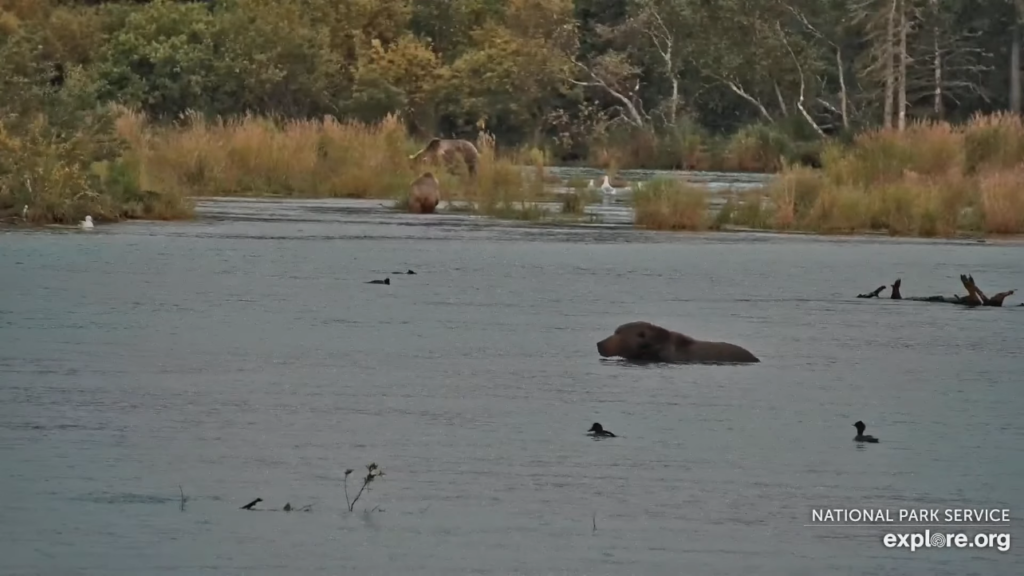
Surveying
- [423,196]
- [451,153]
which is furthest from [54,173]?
[451,153]

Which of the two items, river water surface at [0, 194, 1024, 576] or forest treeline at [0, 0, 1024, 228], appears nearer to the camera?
river water surface at [0, 194, 1024, 576]

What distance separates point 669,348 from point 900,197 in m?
15.6

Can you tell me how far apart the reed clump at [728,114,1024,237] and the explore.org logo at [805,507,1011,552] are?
19065 millimetres

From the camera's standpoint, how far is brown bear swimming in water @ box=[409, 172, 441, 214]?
30.8 metres

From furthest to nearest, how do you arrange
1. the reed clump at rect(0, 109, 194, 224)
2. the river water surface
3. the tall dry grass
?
the tall dry grass < the reed clump at rect(0, 109, 194, 224) < the river water surface

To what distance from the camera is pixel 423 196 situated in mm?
30766

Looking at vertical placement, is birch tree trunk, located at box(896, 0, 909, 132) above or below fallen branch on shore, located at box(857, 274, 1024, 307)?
above

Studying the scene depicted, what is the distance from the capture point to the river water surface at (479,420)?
26.3 feet

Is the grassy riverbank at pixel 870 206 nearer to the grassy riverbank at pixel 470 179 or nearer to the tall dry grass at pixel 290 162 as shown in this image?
the grassy riverbank at pixel 470 179

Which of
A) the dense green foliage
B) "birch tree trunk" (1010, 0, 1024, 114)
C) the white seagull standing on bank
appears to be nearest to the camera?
the white seagull standing on bank

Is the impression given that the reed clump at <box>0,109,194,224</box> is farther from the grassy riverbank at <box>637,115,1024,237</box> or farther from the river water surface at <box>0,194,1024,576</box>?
the grassy riverbank at <box>637,115,1024,237</box>

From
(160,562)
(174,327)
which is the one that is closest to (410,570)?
(160,562)

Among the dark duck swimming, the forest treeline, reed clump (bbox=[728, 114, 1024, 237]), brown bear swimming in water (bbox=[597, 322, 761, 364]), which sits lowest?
the dark duck swimming

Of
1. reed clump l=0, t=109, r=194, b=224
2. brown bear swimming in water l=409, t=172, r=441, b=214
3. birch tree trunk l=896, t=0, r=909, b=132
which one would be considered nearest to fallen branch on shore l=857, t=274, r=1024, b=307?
reed clump l=0, t=109, r=194, b=224
